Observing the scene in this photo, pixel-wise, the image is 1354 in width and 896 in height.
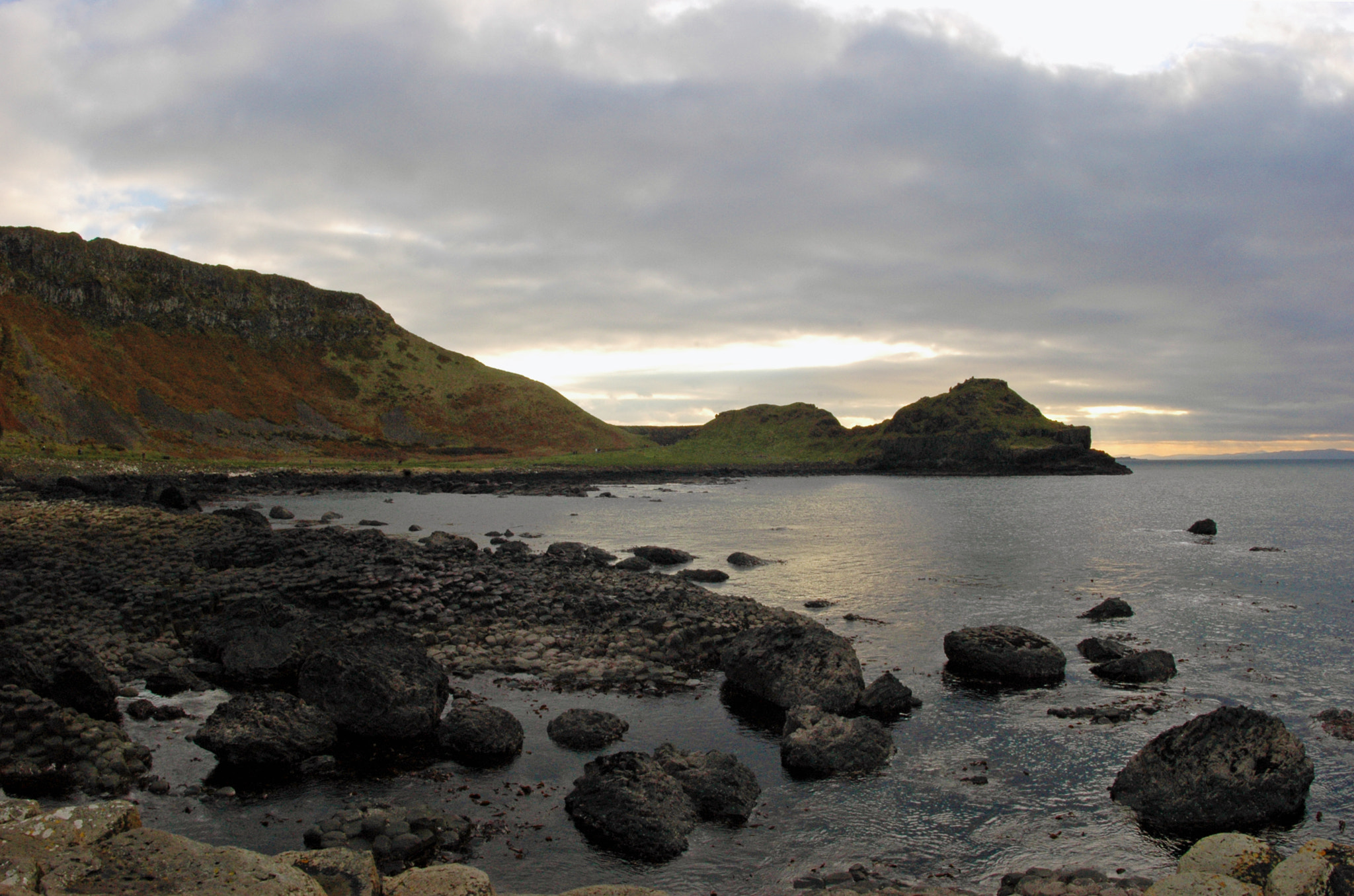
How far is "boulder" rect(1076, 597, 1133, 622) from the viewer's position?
29266 mm

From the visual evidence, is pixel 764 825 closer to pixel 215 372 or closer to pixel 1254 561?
pixel 1254 561

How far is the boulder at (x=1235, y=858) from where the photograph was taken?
9.45 metres

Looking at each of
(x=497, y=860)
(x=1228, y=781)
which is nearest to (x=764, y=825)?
(x=497, y=860)

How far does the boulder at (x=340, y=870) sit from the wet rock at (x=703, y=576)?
1089 inches

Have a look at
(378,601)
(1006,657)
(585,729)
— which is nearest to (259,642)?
(378,601)

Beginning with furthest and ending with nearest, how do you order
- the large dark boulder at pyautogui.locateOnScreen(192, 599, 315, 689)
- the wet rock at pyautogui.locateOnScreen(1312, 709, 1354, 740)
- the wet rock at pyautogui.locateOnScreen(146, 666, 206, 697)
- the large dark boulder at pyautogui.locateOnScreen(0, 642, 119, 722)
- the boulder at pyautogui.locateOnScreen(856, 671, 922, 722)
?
the large dark boulder at pyautogui.locateOnScreen(192, 599, 315, 689) → the boulder at pyautogui.locateOnScreen(856, 671, 922, 722) → the wet rock at pyautogui.locateOnScreen(146, 666, 206, 697) → the wet rock at pyautogui.locateOnScreen(1312, 709, 1354, 740) → the large dark boulder at pyautogui.locateOnScreen(0, 642, 119, 722)

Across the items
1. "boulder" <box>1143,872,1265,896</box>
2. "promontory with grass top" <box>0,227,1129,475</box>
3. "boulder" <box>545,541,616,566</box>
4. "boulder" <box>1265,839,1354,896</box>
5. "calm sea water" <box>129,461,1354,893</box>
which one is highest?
"promontory with grass top" <box>0,227,1129,475</box>

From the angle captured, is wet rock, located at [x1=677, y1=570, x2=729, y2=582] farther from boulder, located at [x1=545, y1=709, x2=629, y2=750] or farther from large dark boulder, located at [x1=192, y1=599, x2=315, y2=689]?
boulder, located at [x1=545, y1=709, x2=629, y2=750]

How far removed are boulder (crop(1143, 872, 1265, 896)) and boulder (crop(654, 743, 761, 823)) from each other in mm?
6008

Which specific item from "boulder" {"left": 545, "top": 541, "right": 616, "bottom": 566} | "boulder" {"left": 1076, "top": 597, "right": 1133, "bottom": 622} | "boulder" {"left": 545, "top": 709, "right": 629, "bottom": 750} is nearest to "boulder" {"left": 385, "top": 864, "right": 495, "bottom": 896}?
"boulder" {"left": 545, "top": 709, "right": 629, "bottom": 750}

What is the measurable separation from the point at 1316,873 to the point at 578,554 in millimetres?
33713

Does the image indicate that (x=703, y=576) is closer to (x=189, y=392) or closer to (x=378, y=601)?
(x=378, y=601)

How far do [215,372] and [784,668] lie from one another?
195m

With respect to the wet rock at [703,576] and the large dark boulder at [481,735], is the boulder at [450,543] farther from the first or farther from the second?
the large dark boulder at [481,735]
